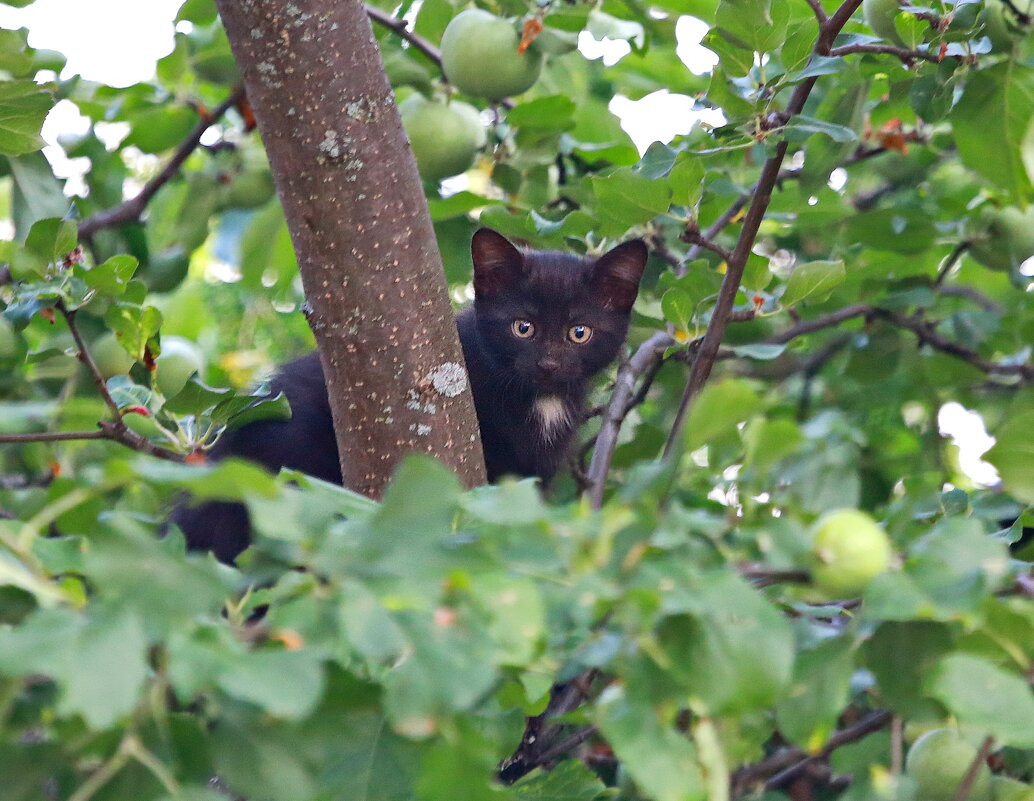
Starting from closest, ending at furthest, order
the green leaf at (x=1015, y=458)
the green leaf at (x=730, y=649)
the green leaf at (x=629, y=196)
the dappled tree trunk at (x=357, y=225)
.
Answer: the green leaf at (x=730, y=649) < the green leaf at (x=1015, y=458) < the dappled tree trunk at (x=357, y=225) < the green leaf at (x=629, y=196)

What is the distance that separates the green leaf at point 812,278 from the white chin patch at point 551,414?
967mm

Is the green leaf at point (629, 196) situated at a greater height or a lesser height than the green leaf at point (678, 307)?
greater

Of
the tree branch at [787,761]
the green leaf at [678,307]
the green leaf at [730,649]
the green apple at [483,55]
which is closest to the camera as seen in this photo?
the green leaf at [730,649]

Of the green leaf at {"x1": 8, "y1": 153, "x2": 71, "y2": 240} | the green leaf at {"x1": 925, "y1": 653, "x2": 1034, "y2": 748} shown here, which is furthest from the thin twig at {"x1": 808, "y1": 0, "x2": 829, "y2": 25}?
the green leaf at {"x1": 8, "y1": 153, "x2": 71, "y2": 240}

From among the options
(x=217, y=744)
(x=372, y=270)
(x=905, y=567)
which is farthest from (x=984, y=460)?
(x=372, y=270)

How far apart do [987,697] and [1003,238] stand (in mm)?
1707

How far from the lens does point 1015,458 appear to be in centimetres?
101

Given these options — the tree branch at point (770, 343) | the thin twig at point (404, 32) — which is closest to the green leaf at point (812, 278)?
the tree branch at point (770, 343)

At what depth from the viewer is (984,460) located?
3.37 feet

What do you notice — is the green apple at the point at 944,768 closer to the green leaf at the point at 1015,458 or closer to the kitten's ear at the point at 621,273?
the green leaf at the point at 1015,458

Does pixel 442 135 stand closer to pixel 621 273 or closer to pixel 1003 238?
pixel 621 273

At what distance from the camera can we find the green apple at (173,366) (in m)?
2.04

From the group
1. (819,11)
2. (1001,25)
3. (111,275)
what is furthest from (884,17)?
(111,275)

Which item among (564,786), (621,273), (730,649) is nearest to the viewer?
(730,649)
